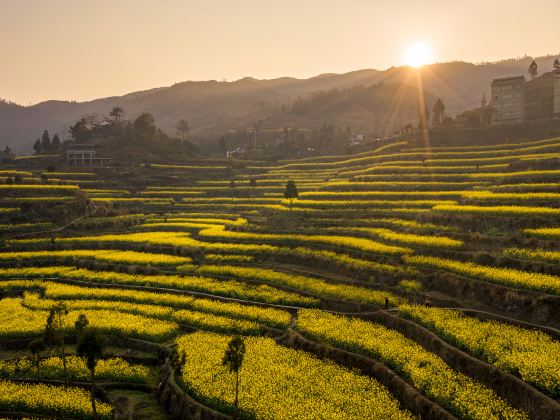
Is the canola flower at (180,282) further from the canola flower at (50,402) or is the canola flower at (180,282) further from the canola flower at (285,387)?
the canola flower at (50,402)

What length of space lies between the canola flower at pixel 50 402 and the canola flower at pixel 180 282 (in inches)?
693

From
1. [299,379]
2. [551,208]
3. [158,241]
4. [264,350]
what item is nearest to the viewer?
[299,379]

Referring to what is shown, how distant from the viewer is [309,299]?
41938 millimetres

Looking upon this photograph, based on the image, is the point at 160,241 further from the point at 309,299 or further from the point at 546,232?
the point at 546,232

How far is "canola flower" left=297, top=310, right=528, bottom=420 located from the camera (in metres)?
23.1

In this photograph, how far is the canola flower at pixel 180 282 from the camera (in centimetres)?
4314

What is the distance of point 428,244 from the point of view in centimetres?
4691

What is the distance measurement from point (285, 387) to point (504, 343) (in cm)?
1417

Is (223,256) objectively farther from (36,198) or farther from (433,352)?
(36,198)

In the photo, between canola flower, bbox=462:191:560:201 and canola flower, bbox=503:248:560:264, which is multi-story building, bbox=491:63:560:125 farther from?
canola flower, bbox=503:248:560:264

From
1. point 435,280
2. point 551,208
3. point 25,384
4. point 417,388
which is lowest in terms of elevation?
point 25,384

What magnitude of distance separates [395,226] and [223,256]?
2232 centimetres

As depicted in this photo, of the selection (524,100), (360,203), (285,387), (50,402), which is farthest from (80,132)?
(285,387)

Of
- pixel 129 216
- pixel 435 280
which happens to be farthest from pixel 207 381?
pixel 129 216
